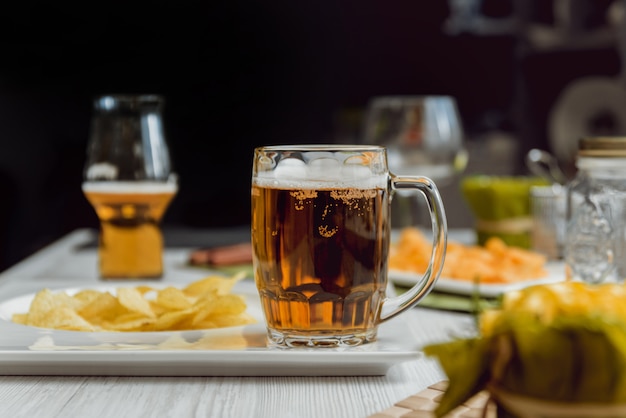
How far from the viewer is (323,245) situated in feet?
2.59

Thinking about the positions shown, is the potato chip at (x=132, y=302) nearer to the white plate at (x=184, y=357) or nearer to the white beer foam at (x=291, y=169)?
the white plate at (x=184, y=357)

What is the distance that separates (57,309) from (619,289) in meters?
0.54

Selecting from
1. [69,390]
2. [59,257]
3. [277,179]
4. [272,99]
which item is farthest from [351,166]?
[272,99]

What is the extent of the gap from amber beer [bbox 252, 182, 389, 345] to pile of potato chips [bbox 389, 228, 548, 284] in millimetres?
407

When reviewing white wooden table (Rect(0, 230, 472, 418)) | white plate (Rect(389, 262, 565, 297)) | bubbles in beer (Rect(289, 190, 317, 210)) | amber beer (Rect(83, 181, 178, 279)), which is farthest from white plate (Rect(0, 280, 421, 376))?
amber beer (Rect(83, 181, 178, 279))

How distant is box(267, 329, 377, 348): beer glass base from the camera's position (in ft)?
2.58

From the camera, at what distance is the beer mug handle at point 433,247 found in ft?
2.64

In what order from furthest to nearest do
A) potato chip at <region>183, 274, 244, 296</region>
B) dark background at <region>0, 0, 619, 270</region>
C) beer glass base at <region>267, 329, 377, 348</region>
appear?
1. dark background at <region>0, 0, 619, 270</region>
2. potato chip at <region>183, 274, 244, 296</region>
3. beer glass base at <region>267, 329, 377, 348</region>

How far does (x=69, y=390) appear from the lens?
71 centimetres

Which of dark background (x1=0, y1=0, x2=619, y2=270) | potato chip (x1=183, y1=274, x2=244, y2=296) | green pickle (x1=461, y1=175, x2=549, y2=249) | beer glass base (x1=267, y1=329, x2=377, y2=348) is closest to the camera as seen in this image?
beer glass base (x1=267, y1=329, x2=377, y2=348)

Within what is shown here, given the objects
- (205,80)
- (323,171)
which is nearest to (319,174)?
(323,171)

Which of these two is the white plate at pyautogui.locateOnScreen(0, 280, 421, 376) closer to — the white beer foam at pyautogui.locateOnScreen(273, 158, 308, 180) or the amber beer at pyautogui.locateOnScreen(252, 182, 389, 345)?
the amber beer at pyautogui.locateOnScreen(252, 182, 389, 345)

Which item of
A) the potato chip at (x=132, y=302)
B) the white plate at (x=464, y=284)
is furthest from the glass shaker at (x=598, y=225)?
the potato chip at (x=132, y=302)

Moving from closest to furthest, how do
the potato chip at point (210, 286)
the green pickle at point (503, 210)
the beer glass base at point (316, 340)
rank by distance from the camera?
1. the beer glass base at point (316, 340)
2. the potato chip at point (210, 286)
3. the green pickle at point (503, 210)
